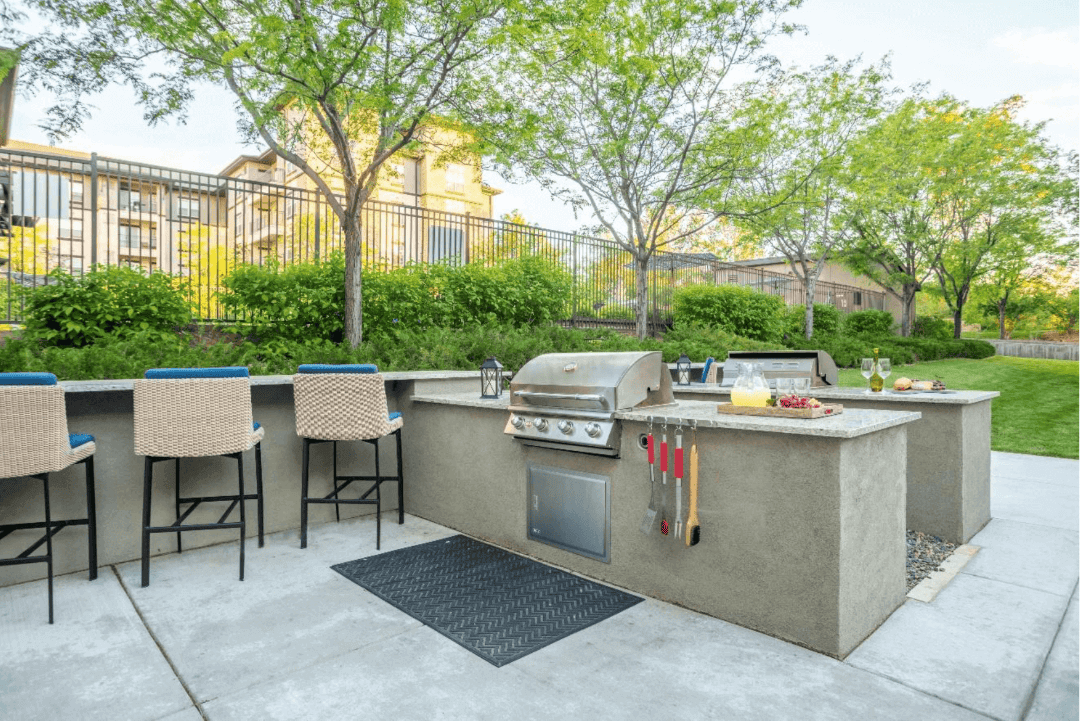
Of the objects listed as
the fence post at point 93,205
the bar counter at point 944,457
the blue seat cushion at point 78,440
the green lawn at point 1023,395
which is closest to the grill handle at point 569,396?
the bar counter at point 944,457

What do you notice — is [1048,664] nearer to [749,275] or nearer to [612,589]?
[612,589]

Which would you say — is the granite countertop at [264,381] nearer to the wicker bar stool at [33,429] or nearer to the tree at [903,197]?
the wicker bar stool at [33,429]

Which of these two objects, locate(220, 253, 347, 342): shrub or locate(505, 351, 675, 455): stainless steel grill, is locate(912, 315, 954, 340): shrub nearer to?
locate(220, 253, 347, 342): shrub

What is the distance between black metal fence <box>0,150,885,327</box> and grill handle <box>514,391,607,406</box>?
4457mm

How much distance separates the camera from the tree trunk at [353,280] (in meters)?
6.52

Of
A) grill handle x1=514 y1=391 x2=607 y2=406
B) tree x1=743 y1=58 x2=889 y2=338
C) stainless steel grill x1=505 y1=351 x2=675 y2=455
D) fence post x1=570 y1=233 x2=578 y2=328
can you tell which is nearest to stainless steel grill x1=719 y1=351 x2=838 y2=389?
stainless steel grill x1=505 y1=351 x2=675 y2=455

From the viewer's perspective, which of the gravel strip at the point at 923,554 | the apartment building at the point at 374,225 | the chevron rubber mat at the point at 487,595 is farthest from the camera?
the apartment building at the point at 374,225

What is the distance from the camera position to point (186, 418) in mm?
3520

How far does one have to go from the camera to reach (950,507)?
14.1 ft

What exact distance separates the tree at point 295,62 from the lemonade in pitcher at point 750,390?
4.16 metres

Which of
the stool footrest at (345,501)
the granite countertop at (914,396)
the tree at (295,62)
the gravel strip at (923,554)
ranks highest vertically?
the tree at (295,62)

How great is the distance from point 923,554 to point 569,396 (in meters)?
2.68

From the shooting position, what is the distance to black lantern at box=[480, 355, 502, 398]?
4.62 m

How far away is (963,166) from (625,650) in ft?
63.4
